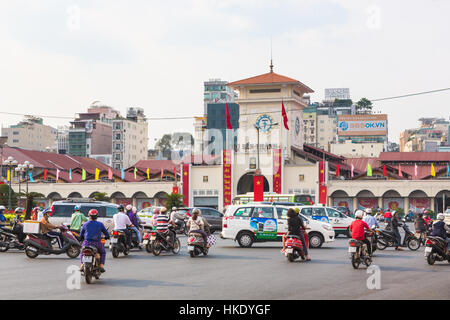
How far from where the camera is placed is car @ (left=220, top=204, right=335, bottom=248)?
2584 centimetres

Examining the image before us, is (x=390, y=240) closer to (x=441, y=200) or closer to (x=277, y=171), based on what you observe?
(x=277, y=171)

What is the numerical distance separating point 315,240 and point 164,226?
7.00m

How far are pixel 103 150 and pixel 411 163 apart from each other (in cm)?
6506

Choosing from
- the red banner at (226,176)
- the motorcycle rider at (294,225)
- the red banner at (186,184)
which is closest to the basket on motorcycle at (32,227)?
the motorcycle rider at (294,225)

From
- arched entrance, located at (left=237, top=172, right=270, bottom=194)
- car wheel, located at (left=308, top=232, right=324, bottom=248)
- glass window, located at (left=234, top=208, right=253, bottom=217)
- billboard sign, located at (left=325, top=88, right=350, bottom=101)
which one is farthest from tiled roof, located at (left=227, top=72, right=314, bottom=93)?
billboard sign, located at (left=325, top=88, right=350, bottom=101)

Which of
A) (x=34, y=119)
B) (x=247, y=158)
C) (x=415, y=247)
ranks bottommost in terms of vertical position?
(x=415, y=247)

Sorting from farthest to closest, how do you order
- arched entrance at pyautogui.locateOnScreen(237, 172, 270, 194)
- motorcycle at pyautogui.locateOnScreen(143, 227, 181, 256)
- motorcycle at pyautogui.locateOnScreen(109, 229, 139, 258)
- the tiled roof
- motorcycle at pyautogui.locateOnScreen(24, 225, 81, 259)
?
the tiled roof → arched entrance at pyautogui.locateOnScreen(237, 172, 270, 194) → motorcycle at pyautogui.locateOnScreen(143, 227, 181, 256) → motorcycle at pyautogui.locateOnScreen(109, 229, 139, 258) → motorcycle at pyautogui.locateOnScreen(24, 225, 81, 259)

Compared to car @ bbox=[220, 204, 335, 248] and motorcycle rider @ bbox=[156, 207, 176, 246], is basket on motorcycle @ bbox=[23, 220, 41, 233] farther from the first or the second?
car @ bbox=[220, 204, 335, 248]

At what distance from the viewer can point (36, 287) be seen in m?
13.3

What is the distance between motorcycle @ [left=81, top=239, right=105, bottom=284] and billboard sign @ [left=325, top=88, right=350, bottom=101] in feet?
494

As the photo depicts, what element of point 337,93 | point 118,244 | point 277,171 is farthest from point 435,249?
point 337,93

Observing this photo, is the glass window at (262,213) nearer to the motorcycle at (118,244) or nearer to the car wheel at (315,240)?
the car wheel at (315,240)
